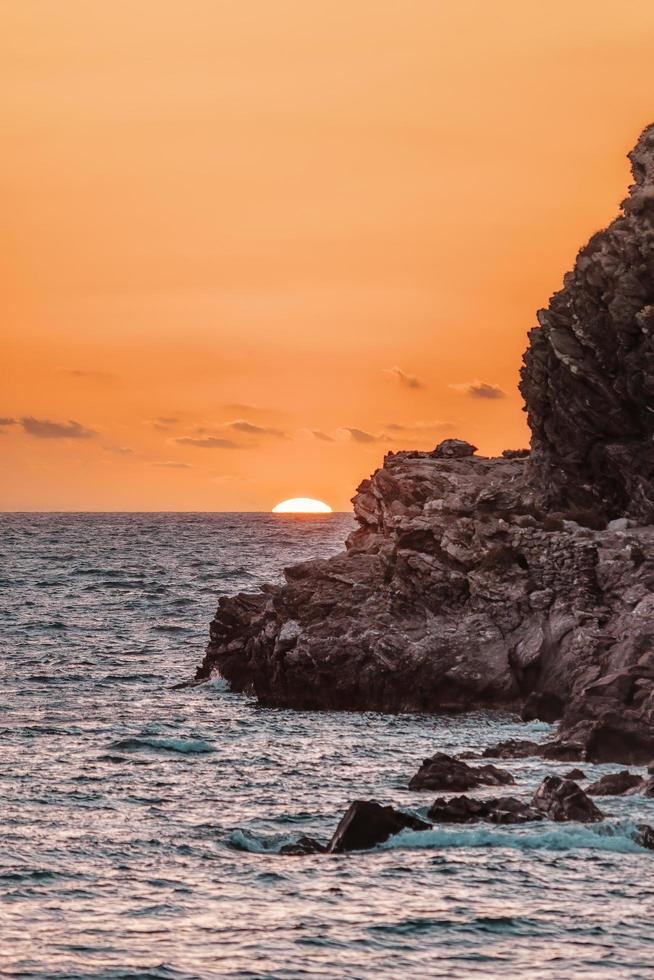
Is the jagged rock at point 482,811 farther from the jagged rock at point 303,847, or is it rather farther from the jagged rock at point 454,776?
the jagged rock at point 303,847

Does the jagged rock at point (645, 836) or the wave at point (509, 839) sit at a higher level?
the jagged rock at point (645, 836)

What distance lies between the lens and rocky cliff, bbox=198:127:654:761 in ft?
198

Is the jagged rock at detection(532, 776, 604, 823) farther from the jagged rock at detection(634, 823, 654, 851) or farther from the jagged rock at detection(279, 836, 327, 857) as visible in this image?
the jagged rock at detection(279, 836, 327, 857)

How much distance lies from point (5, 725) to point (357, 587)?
18092 millimetres

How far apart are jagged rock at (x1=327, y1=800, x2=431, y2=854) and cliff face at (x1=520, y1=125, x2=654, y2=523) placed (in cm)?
3332

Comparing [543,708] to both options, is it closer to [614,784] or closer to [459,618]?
[459,618]

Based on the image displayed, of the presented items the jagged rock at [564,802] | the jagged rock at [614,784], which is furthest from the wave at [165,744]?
the jagged rock at [614,784]

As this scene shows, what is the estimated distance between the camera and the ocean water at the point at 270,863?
98.4ft

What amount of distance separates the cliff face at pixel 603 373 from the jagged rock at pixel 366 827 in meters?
33.3

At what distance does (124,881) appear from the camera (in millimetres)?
35562

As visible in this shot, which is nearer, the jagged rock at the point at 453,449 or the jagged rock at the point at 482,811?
the jagged rock at the point at 482,811

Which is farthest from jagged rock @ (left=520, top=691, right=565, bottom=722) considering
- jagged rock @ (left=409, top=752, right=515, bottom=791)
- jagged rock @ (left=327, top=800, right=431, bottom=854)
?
jagged rock @ (left=327, top=800, right=431, bottom=854)

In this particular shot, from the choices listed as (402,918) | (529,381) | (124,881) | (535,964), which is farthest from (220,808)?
(529,381)

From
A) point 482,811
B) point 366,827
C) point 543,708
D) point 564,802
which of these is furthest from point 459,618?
point 366,827
